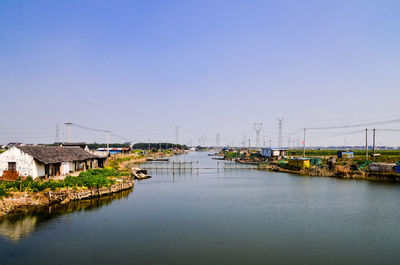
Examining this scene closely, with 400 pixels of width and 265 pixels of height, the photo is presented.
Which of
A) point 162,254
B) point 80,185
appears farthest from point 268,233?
point 80,185

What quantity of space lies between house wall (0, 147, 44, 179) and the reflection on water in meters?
7.03

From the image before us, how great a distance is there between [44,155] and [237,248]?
2774 centimetres

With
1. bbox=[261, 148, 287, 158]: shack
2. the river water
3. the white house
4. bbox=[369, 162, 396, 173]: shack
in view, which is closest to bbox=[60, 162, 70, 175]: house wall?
the white house

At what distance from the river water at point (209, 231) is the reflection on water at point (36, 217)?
73 millimetres

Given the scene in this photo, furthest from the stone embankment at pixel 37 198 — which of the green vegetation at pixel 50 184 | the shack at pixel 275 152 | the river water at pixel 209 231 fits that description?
the shack at pixel 275 152

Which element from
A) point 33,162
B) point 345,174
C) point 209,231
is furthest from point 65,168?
point 345,174

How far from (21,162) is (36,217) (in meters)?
11.0

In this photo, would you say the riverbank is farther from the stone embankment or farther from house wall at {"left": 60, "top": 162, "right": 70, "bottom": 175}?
house wall at {"left": 60, "top": 162, "right": 70, "bottom": 175}

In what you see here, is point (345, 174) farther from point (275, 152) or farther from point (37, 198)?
point (37, 198)

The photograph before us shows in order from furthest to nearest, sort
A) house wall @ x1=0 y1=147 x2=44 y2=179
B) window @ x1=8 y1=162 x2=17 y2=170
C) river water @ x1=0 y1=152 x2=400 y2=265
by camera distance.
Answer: window @ x1=8 y1=162 x2=17 y2=170, house wall @ x1=0 y1=147 x2=44 y2=179, river water @ x1=0 y1=152 x2=400 y2=265

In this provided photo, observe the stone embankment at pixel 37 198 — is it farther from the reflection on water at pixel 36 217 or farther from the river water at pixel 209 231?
the river water at pixel 209 231

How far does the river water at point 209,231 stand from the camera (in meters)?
17.2

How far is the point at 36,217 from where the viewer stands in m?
24.7

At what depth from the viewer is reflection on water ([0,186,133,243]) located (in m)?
20.8
